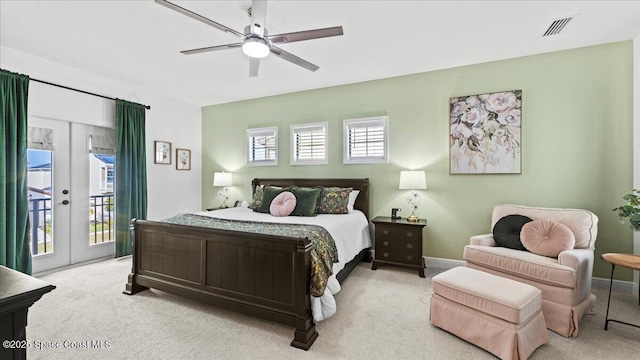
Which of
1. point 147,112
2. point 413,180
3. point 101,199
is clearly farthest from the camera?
point 147,112

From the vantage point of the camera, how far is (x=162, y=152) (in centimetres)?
512

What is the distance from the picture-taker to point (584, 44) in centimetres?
Answer: 323

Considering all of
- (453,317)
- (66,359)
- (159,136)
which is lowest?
(66,359)

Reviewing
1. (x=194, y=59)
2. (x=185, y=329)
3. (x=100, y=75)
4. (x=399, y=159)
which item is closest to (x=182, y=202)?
(x=100, y=75)

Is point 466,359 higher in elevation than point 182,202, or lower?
lower

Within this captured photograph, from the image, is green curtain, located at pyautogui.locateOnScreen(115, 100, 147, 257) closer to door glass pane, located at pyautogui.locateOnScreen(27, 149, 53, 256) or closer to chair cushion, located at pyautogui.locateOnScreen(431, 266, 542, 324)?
door glass pane, located at pyautogui.locateOnScreen(27, 149, 53, 256)

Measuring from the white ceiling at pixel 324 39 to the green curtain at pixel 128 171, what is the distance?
2.03 ft

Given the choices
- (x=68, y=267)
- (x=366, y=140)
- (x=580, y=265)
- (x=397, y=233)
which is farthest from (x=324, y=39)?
(x=68, y=267)

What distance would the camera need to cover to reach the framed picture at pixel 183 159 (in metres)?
5.43

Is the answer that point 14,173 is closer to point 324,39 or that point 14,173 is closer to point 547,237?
point 324,39

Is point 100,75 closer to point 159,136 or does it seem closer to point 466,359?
point 159,136

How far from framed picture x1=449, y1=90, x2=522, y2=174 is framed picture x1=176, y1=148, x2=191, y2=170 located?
4811 millimetres

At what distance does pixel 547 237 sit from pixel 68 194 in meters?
5.95

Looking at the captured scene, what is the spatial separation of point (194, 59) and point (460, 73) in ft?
11.8
